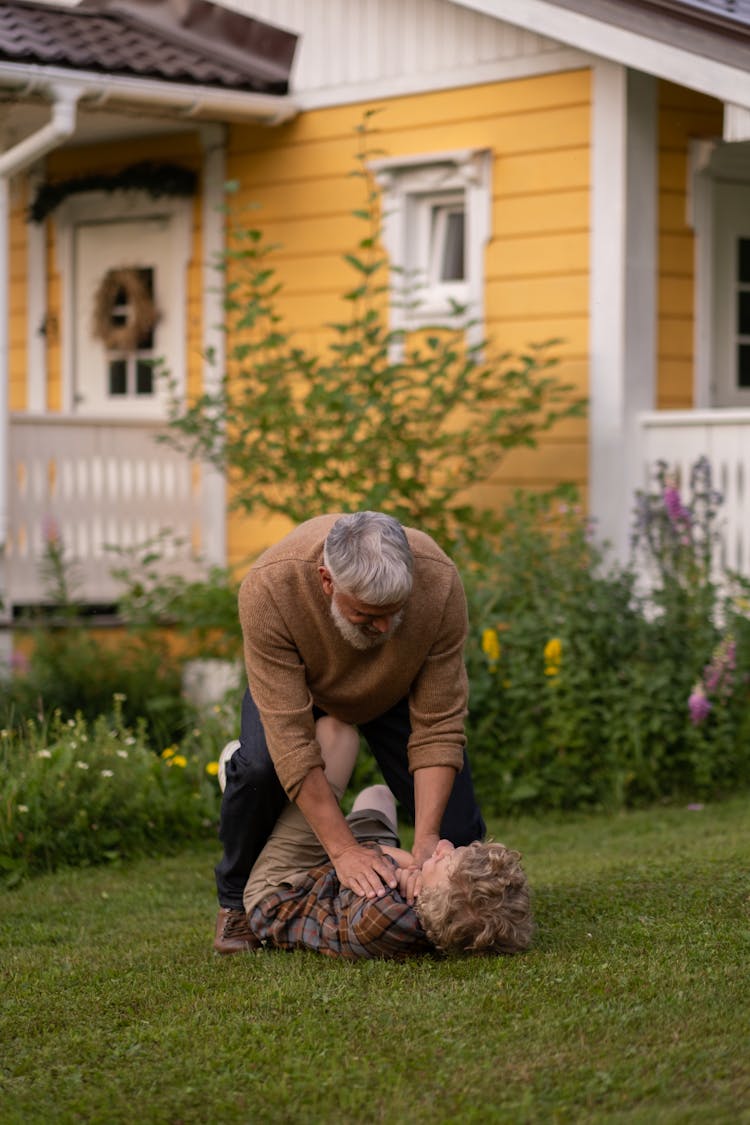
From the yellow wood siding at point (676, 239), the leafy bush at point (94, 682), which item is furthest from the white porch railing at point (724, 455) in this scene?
the leafy bush at point (94, 682)

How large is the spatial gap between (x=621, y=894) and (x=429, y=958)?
92cm

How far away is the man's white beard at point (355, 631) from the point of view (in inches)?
173

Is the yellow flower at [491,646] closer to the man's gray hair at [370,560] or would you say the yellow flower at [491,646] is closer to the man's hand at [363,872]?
the man's hand at [363,872]

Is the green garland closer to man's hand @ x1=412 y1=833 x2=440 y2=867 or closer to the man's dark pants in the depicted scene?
the man's dark pants

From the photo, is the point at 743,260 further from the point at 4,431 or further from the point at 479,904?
the point at 479,904

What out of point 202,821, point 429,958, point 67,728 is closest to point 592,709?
point 202,821

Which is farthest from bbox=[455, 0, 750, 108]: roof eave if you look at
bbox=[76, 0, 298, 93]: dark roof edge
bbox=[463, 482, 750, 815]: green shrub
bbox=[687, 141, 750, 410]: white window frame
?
bbox=[463, 482, 750, 815]: green shrub

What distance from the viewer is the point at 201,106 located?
9.86m

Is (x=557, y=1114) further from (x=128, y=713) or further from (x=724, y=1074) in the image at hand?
(x=128, y=713)

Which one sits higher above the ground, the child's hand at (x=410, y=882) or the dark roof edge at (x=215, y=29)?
the dark roof edge at (x=215, y=29)

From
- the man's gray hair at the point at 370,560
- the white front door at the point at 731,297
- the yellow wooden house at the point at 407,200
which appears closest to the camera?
the man's gray hair at the point at 370,560

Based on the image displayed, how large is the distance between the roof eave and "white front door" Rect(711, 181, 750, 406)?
47.1 inches

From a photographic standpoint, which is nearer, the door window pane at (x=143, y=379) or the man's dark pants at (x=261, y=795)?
the man's dark pants at (x=261, y=795)

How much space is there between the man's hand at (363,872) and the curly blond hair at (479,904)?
11 cm
